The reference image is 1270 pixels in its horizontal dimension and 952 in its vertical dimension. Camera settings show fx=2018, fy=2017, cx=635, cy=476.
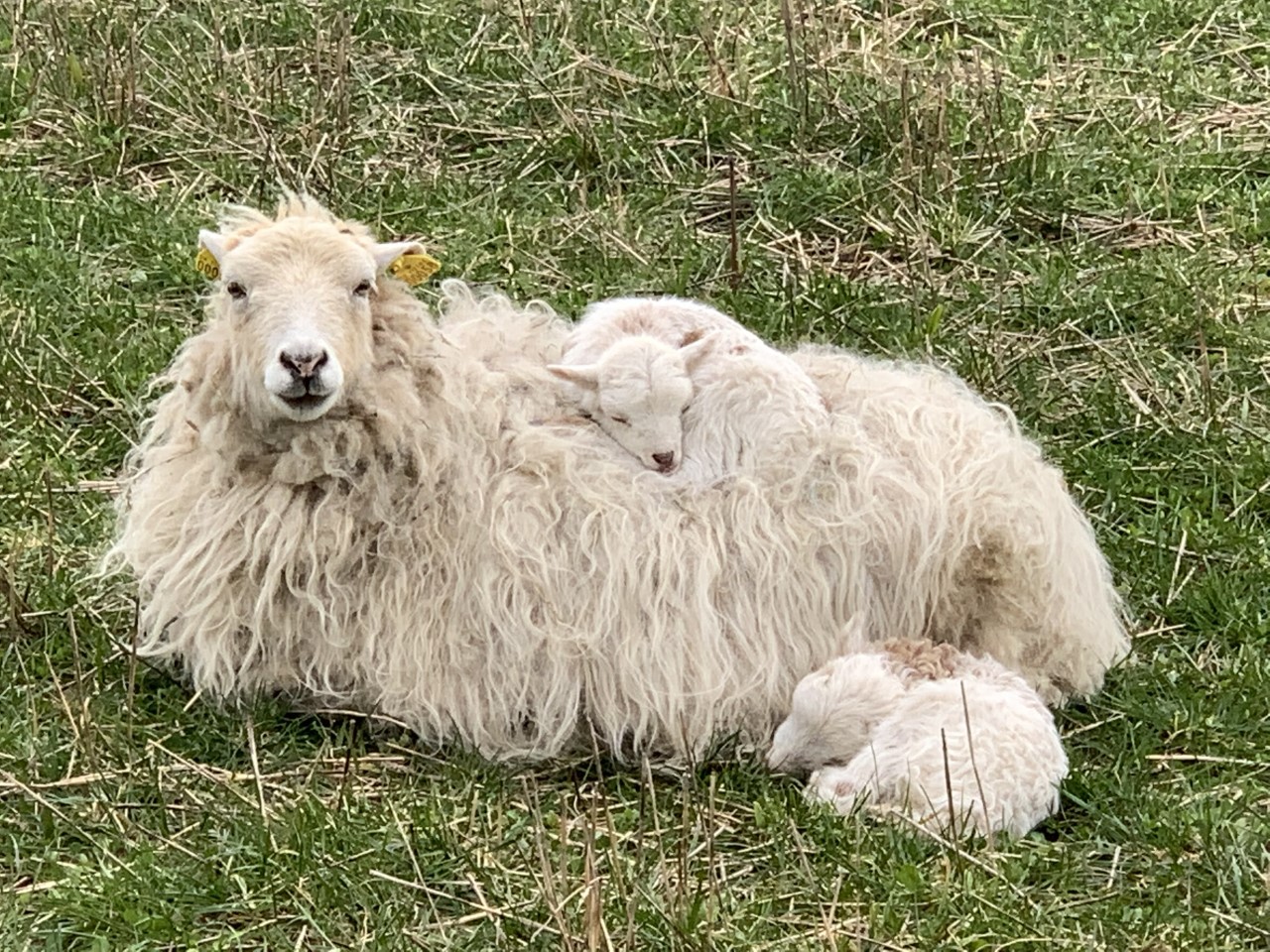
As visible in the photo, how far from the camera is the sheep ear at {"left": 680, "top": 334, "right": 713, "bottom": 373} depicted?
5309 mm

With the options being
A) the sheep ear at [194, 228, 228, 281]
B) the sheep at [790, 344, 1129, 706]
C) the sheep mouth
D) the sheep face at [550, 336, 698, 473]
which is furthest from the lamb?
the sheep ear at [194, 228, 228, 281]

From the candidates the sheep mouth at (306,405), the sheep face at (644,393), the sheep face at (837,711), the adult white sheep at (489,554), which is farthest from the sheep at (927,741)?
the sheep mouth at (306,405)

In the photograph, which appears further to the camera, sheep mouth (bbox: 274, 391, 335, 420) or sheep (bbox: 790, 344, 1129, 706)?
sheep (bbox: 790, 344, 1129, 706)

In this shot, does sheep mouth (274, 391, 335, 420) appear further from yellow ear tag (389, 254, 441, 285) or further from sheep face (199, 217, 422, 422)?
yellow ear tag (389, 254, 441, 285)

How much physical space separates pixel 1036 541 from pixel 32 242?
4309 mm

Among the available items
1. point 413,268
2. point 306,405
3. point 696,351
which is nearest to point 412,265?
point 413,268

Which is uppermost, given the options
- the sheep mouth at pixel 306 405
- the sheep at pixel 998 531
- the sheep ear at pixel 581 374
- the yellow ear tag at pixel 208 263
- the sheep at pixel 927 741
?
the yellow ear tag at pixel 208 263

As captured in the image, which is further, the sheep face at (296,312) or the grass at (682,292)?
the sheep face at (296,312)

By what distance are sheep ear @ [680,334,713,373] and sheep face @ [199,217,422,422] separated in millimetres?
839

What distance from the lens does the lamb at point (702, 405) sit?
521 centimetres

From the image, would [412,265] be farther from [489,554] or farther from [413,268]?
[489,554]

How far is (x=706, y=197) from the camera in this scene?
8.41 metres

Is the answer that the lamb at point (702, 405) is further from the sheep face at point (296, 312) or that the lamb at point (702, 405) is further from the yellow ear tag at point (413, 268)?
the sheep face at point (296, 312)

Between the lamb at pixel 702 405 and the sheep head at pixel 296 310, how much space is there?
615mm
